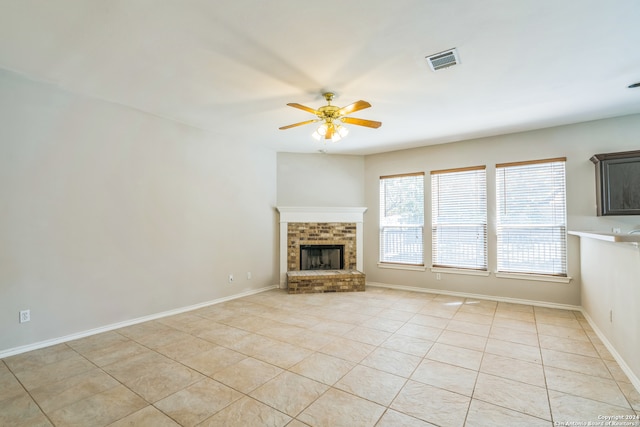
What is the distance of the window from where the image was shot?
5750 mm

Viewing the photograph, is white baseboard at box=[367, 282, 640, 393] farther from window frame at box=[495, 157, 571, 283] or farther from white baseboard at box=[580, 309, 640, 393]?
window frame at box=[495, 157, 571, 283]

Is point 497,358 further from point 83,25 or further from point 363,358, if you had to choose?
point 83,25

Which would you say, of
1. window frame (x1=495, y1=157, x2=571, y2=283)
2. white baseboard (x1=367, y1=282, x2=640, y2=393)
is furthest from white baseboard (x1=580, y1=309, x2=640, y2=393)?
window frame (x1=495, y1=157, x2=571, y2=283)

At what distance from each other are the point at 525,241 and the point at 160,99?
5563 mm

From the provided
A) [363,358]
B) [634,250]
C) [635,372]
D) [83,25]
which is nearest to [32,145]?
[83,25]

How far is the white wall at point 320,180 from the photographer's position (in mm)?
6148

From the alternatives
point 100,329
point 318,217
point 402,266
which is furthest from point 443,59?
point 100,329

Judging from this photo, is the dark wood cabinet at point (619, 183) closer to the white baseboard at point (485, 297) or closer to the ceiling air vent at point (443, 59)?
the white baseboard at point (485, 297)

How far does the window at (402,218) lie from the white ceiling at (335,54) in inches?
74.8

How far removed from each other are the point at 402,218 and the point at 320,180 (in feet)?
5.96

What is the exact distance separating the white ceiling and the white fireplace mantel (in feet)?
7.48

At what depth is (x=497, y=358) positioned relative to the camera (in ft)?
9.48

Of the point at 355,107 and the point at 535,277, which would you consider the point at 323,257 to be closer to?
the point at 535,277

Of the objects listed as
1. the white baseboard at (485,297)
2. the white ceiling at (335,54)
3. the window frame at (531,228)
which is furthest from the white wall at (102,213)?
the window frame at (531,228)
